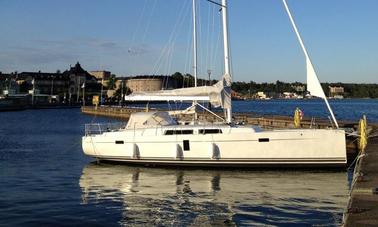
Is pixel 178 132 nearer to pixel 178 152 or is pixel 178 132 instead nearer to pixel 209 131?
pixel 178 152

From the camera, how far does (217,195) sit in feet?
71.3

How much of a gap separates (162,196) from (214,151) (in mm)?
6290

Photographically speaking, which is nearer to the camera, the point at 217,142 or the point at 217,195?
the point at 217,195

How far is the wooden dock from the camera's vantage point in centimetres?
1287

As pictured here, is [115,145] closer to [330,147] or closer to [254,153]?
[254,153]

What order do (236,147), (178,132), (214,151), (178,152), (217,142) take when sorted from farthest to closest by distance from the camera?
(178,152) < (178,132) < (214,151) < (217,142) < (236,147)

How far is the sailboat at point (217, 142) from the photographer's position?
26266 mm

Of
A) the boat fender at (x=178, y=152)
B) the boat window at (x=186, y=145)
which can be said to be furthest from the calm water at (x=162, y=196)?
the boat window at (x=186, y=145)

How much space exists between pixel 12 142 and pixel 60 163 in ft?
57.8

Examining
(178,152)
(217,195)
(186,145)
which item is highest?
(186,145)

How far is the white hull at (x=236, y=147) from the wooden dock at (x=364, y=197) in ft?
8.20

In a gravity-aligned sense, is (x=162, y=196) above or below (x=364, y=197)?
below

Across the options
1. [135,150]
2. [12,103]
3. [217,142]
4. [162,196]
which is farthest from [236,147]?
[12,103]

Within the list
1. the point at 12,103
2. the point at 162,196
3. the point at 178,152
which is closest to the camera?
the point at 162,196
